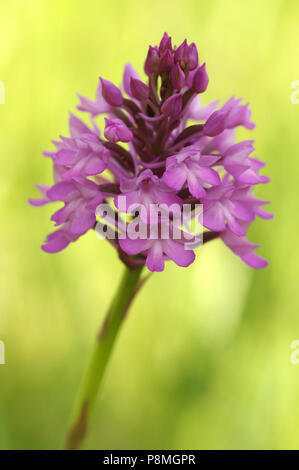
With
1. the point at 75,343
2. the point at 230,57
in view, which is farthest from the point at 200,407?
the point at 230,57

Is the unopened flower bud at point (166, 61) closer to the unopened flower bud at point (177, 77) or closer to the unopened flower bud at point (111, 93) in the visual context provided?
the unopened flower bud at point (177, 77)

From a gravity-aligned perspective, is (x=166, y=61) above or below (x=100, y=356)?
above

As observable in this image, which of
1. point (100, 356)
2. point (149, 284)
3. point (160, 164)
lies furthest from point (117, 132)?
point (149, 284)

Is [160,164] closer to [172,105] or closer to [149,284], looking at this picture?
[172,105]

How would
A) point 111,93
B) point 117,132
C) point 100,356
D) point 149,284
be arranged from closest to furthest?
point 117,132
point 111,93
point 100,356
point 149,284

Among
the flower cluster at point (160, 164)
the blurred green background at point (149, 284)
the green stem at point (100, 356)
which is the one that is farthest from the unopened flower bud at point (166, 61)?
the blurred green background at point (149, 284)

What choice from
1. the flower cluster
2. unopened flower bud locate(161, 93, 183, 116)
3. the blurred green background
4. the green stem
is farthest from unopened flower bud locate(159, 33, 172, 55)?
the blurred green background
